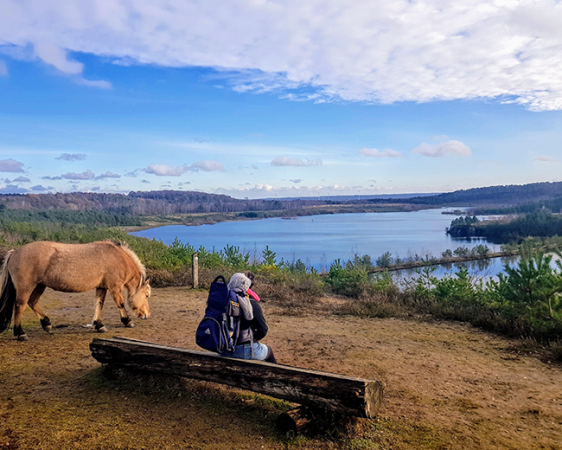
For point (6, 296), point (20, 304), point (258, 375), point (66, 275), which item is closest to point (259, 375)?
point (258, 375)

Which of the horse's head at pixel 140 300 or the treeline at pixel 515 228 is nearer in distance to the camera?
the horse's head at pixel 140 300

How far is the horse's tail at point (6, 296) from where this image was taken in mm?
6027

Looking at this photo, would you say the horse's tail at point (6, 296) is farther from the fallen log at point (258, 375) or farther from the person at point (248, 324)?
the person at point (248, 324)

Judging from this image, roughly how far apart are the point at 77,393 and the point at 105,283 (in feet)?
8.45

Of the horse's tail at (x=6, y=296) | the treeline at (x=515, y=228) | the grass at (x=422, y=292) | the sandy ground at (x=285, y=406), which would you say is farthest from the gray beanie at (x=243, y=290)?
the treeline at (x=515, y=228)

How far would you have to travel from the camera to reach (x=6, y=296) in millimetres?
6055

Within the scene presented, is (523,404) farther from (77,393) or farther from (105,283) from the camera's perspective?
(105,283)

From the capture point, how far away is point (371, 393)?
11.2 feet

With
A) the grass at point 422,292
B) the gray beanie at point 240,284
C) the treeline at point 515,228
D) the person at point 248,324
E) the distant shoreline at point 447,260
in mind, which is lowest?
the distant shoreline at point 447,260

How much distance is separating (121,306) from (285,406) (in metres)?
4.06

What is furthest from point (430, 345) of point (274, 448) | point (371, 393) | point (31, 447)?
point (31, 447)

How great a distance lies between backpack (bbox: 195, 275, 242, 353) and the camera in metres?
3.78

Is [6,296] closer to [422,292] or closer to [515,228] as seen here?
[422,292]

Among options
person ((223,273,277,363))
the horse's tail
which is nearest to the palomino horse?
the horse's tail
